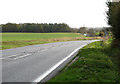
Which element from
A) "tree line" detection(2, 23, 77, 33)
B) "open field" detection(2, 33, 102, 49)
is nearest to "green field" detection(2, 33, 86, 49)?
"open field" detection(2, 33, 102, 49)

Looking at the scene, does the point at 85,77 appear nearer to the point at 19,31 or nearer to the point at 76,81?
the point at 76,81

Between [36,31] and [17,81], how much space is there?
264ft

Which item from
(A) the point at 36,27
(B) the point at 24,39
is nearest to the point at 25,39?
(B) the point at 24,39

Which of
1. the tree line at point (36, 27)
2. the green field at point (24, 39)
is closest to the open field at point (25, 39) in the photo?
the green field at point (24, 39)

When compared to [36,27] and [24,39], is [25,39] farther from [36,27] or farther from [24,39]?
[36,27]

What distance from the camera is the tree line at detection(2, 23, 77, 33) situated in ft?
262

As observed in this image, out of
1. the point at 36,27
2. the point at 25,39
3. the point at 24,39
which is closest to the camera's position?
the point at 24,39

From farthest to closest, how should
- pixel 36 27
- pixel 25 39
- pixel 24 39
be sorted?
1. pixel 36 27
2. pixel 25 39
3. pixel 24 39

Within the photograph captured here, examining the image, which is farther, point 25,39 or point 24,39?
point 25,39

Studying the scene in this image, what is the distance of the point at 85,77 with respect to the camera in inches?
264

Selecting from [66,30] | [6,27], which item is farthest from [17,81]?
[66,30]

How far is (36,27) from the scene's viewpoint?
285ft

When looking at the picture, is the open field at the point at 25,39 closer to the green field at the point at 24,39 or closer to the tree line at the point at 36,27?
the green field at the point at 24,39

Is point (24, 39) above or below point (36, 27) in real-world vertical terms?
below
